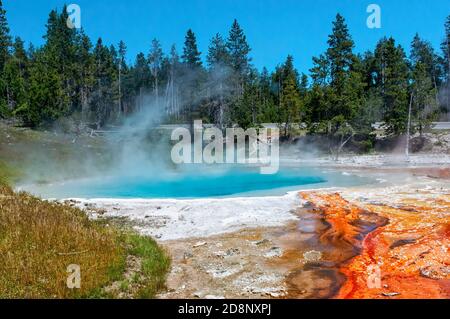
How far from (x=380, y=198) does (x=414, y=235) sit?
6916 millimetres

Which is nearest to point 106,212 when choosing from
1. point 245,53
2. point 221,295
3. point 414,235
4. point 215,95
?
point 221,295

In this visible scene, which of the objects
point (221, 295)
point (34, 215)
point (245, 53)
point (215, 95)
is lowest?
point (221, 295)

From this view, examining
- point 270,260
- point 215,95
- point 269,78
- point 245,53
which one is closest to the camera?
point 270,260

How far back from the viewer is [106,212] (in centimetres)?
1798

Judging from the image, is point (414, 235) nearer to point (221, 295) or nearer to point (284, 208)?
point (284, 208)

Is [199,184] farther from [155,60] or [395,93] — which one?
[155,60]

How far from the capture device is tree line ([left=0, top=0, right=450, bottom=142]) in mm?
45938

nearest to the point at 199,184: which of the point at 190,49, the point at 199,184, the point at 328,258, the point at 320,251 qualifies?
the point at 199,184

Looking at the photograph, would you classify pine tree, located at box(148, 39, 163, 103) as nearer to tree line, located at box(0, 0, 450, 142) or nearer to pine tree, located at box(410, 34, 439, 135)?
tree line, located at box(0, 0, 450, 142)

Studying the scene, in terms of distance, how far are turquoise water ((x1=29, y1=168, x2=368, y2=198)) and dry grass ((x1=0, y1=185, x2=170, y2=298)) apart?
39.2ft

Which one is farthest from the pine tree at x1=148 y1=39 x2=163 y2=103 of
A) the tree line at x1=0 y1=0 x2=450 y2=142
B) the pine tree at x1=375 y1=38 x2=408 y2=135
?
the pine tree at x1=375 y1=38 x2=408 y2=135
